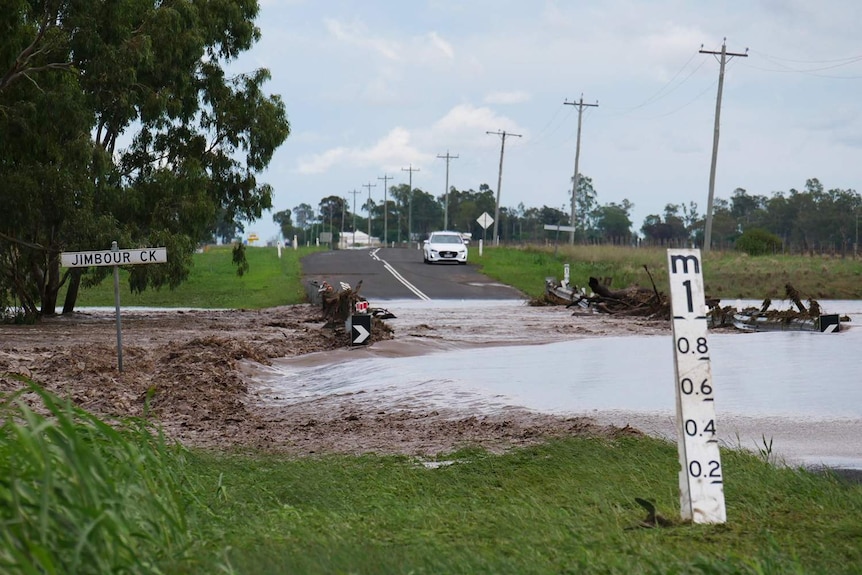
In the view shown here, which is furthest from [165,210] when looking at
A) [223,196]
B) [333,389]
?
[333,389]

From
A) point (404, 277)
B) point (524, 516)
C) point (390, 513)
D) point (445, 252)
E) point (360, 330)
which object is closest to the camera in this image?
point (524, 516)

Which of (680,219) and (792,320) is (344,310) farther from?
(680,219)

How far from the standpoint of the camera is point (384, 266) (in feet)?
194

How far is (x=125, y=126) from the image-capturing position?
2991 cm

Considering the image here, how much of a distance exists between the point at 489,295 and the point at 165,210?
1604 cm

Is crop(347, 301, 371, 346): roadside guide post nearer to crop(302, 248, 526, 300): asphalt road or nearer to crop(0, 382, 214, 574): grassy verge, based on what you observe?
crop(0, 382, 214, 574): grassy verge

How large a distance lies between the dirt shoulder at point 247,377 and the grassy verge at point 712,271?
15175 mm

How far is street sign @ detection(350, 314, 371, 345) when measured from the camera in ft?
71.7

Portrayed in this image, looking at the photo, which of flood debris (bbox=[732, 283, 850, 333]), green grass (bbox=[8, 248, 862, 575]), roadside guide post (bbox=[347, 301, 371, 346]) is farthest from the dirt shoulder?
flood debris (bbox=[732, 283, 850, 333])

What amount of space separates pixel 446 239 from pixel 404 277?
1282cm

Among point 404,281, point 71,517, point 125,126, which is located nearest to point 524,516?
point 71,517

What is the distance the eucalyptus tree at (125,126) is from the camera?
26.5 m

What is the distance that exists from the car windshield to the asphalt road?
1.37 metres

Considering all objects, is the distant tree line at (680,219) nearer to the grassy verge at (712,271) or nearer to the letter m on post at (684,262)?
the grassy verge at (712,271)
